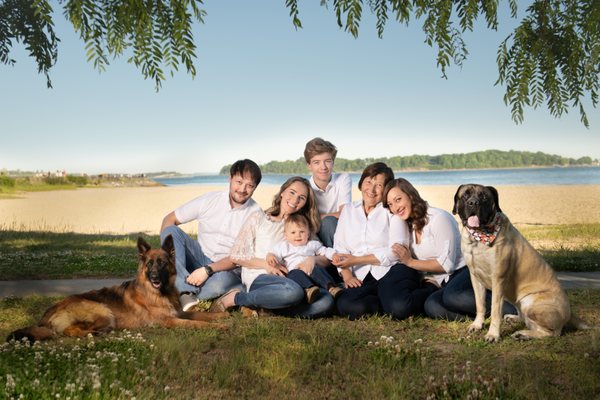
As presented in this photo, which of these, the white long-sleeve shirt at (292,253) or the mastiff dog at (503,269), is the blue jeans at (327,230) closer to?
the white long-sleeve shirt at (292,253)

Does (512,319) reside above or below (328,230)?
below

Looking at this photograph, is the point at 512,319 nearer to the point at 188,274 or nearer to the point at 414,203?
the point at 414,203

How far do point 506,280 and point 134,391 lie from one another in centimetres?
343

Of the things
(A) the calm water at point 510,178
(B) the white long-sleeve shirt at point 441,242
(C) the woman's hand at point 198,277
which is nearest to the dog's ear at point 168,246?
(C) the woman's hand at point 198,277

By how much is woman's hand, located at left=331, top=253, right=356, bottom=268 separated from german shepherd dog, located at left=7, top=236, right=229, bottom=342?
1431 millimetres

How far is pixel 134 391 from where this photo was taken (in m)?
4.26

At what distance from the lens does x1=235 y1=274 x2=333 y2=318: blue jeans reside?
6.43m

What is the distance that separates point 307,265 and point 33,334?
111 inches

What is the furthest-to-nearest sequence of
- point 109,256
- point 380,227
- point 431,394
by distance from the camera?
point 109,256, point 380,227, point 431,394

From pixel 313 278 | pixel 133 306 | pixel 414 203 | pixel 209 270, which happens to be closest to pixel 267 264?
pixel 313 278

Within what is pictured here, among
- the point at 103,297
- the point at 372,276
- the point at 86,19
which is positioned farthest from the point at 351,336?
the point at 86,19

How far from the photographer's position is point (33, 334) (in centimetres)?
563

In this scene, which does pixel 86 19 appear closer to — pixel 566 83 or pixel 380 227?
pixel 380 227

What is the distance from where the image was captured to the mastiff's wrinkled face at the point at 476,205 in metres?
5.34
